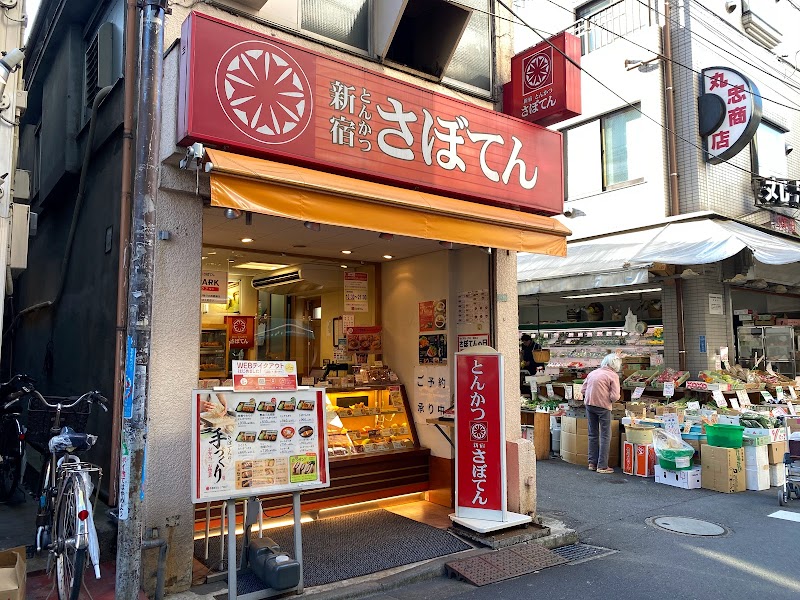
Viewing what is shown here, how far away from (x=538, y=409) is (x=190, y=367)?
27.3 feet

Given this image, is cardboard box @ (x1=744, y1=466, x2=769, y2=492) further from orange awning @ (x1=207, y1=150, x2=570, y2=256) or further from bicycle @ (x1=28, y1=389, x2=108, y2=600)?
bicycle @ (x1=28, y1=389, x2=108, y2=600)

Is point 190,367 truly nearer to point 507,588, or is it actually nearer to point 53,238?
point 507,588

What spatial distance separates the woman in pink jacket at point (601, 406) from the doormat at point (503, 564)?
13.7 feet

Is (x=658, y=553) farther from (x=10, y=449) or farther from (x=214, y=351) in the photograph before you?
(x=10, y=449)

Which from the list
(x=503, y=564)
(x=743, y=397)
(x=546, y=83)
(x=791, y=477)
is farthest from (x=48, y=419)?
(x=743, y=397)

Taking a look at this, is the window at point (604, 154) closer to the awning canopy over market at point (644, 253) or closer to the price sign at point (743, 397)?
the awning canopy over market at point (644, 253)

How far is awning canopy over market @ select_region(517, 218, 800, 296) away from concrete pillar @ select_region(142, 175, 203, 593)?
8.33 metres

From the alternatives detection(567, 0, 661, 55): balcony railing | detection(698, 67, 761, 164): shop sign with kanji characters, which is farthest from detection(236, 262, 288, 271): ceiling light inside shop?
detection(698, 67, 761, 164): shop sign with kanji characters

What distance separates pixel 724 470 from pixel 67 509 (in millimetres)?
A: 8349

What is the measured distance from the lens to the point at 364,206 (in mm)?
5297

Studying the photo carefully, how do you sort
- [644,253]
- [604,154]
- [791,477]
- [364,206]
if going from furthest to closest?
[604,154] → [644,253] → [791,477] → [364,206]

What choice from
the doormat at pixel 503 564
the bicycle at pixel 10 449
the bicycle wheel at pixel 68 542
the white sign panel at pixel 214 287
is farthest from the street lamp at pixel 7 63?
the doormat at pixel 503 564

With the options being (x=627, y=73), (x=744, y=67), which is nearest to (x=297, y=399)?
(x=627, y=73)

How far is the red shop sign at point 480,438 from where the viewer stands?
640 centimetres
